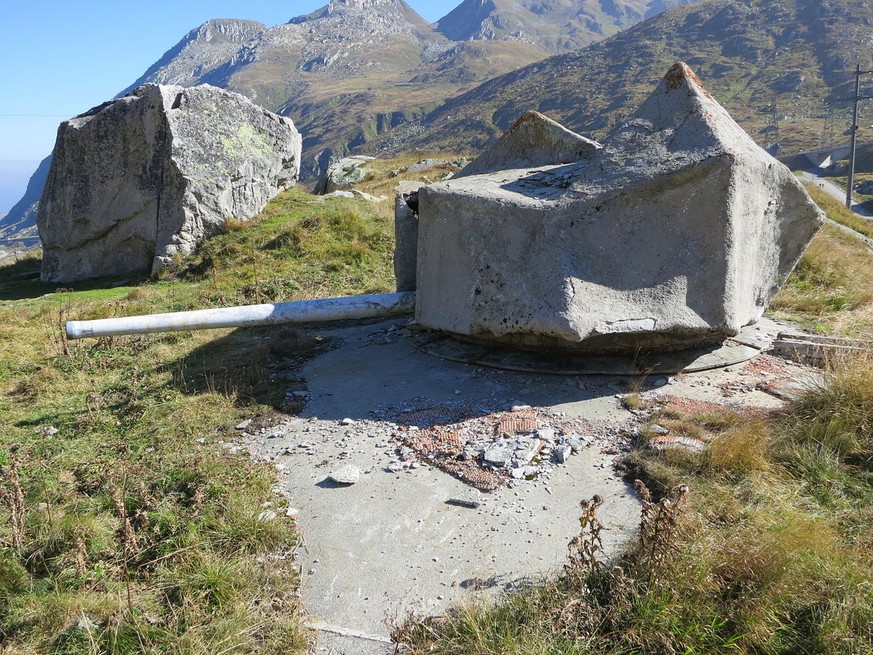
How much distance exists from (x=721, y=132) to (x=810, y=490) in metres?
3.15

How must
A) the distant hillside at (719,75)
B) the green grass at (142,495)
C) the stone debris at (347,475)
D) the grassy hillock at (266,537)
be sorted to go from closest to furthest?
the grassy hillock at (266,537) → the green grass at (142,495) → the stone debris at (347,475) → the distant hillside at (719,75)

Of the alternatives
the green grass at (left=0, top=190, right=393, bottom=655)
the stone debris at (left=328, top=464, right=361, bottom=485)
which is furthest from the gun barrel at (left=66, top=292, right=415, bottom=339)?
the stone debris at (left=328, top=464, right=361, bottom=485)

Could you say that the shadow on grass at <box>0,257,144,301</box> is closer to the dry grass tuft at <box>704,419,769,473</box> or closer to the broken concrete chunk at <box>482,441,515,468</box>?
the broken concrete chunk at <box>482,441,515,468</box>

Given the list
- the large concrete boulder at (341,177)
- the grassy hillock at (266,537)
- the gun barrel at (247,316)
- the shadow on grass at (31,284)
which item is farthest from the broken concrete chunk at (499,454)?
the large concrete boulder at (341,177)

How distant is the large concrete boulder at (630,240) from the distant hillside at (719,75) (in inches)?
3125

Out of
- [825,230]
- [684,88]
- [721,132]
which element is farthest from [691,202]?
[825,230]

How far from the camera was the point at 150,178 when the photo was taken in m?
12.7

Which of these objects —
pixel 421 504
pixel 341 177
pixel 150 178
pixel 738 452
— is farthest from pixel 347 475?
pixel 341 177

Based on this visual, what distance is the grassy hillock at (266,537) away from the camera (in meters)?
2.96

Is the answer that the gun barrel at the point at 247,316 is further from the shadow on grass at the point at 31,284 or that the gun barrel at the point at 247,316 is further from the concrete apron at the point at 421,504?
the shadow on grass at the point at 31,284

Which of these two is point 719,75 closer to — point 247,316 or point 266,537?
point 247,316

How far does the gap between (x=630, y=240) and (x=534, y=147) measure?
2648 millimetres

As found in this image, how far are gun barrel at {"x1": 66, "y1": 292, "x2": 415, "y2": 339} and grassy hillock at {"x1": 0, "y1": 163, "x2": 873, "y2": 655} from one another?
0.65 m

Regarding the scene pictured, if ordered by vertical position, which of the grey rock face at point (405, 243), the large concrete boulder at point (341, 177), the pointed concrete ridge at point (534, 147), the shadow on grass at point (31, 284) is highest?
the large concrete boulder at point (341, 177)
